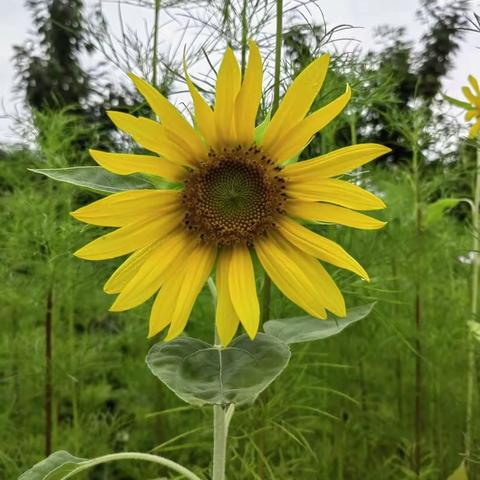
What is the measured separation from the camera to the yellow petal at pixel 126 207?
0.62 m

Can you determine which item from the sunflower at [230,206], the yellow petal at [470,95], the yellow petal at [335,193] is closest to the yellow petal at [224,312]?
the sunflower at [230,206]

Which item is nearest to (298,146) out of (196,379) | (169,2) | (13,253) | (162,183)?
(162,183)

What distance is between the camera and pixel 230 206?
71 centimetres

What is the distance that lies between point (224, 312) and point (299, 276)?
0.08 meters

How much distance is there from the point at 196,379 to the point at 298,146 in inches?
9.6

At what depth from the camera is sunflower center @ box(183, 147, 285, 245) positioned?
26.8 inches

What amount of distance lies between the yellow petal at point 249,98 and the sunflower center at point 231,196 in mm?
24

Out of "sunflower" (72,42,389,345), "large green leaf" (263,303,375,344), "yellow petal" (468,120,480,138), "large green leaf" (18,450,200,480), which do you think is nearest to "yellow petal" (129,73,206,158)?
"sunflower" (72,42,389,345)

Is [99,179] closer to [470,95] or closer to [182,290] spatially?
[182,290]

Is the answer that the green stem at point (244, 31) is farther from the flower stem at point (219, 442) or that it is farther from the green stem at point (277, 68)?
the flower stem at point (219, 442)

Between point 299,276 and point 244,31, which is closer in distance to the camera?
point 299,276

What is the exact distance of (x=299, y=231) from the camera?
669mm

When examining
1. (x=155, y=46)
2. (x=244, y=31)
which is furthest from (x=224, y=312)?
(x=155, y=46)

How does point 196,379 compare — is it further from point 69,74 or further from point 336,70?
point 69,74
